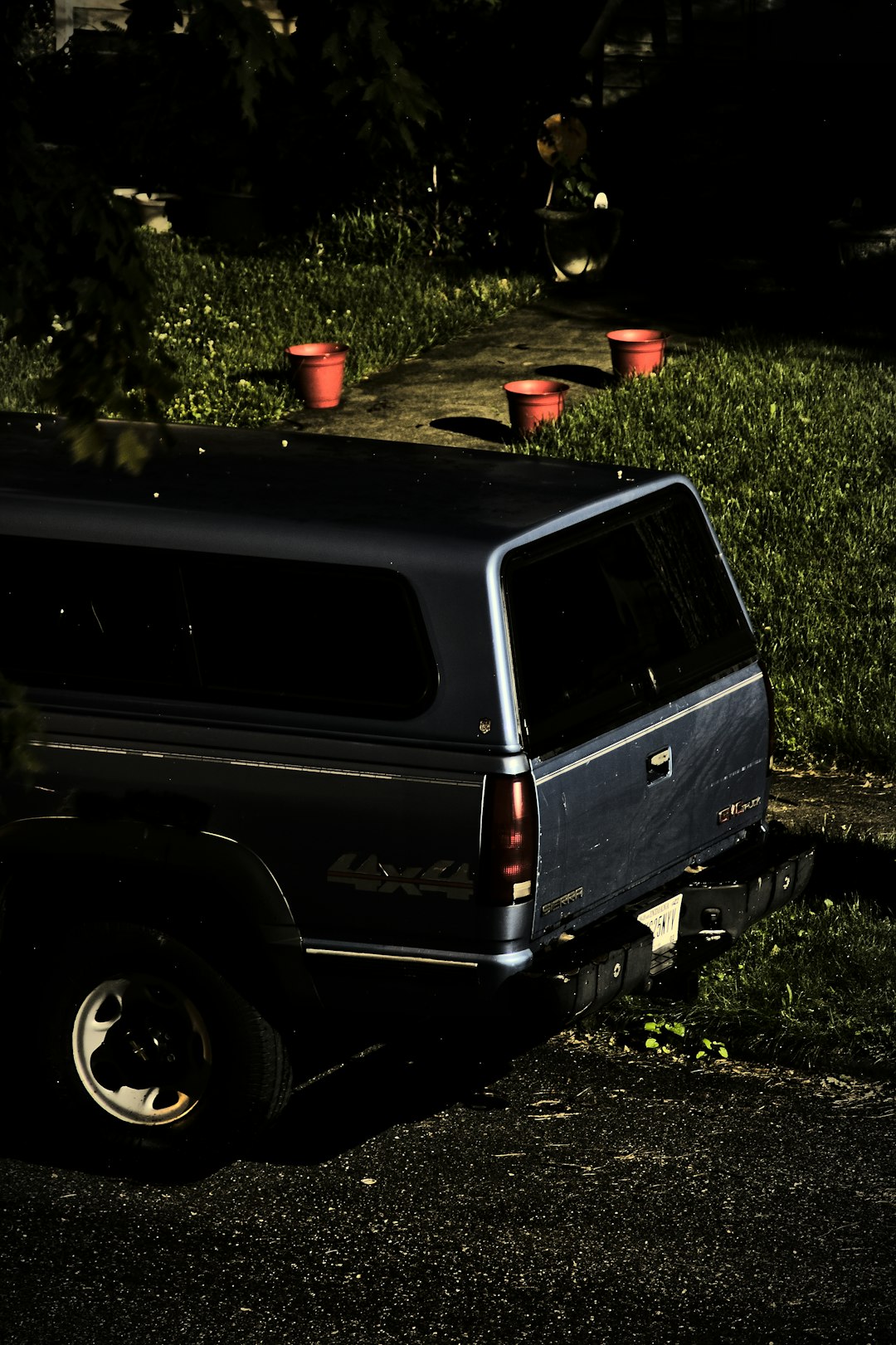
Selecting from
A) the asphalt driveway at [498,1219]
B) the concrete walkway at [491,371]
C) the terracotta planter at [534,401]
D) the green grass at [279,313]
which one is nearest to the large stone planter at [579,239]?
the concrete walkway at [491,371]

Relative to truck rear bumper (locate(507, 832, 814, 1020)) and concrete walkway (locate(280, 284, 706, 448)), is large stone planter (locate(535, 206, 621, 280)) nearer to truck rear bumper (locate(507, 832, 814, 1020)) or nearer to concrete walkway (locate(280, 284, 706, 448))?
concrete walkway (locate(280, 284, 706, 448))

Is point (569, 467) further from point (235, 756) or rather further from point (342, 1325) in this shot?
point (342, 1325)

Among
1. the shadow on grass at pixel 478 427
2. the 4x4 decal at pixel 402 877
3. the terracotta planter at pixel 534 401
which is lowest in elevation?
the shadow on grass at pixel 478 427

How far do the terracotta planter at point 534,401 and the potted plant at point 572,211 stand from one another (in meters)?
4.83

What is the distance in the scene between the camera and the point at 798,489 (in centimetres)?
1224

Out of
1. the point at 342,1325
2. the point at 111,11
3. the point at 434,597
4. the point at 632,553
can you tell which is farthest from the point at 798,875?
the point at 111,11

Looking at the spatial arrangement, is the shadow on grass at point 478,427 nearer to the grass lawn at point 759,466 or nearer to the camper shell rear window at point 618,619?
the grass lawn at point 759,466

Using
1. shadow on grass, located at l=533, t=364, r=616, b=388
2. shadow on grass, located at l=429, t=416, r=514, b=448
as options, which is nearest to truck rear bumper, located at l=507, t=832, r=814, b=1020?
shadow on grass, located at l=429, t=416, r=514, b=448

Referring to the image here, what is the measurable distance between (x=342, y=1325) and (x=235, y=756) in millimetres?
1610

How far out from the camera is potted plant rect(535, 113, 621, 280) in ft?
59.1

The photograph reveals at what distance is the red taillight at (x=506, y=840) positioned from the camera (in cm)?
538

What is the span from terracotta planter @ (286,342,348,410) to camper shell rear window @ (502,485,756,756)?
8.39 m

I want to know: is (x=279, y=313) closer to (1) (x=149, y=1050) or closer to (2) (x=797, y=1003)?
(2) (x=797, y=1003)

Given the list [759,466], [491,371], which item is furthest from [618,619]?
[491,371]
